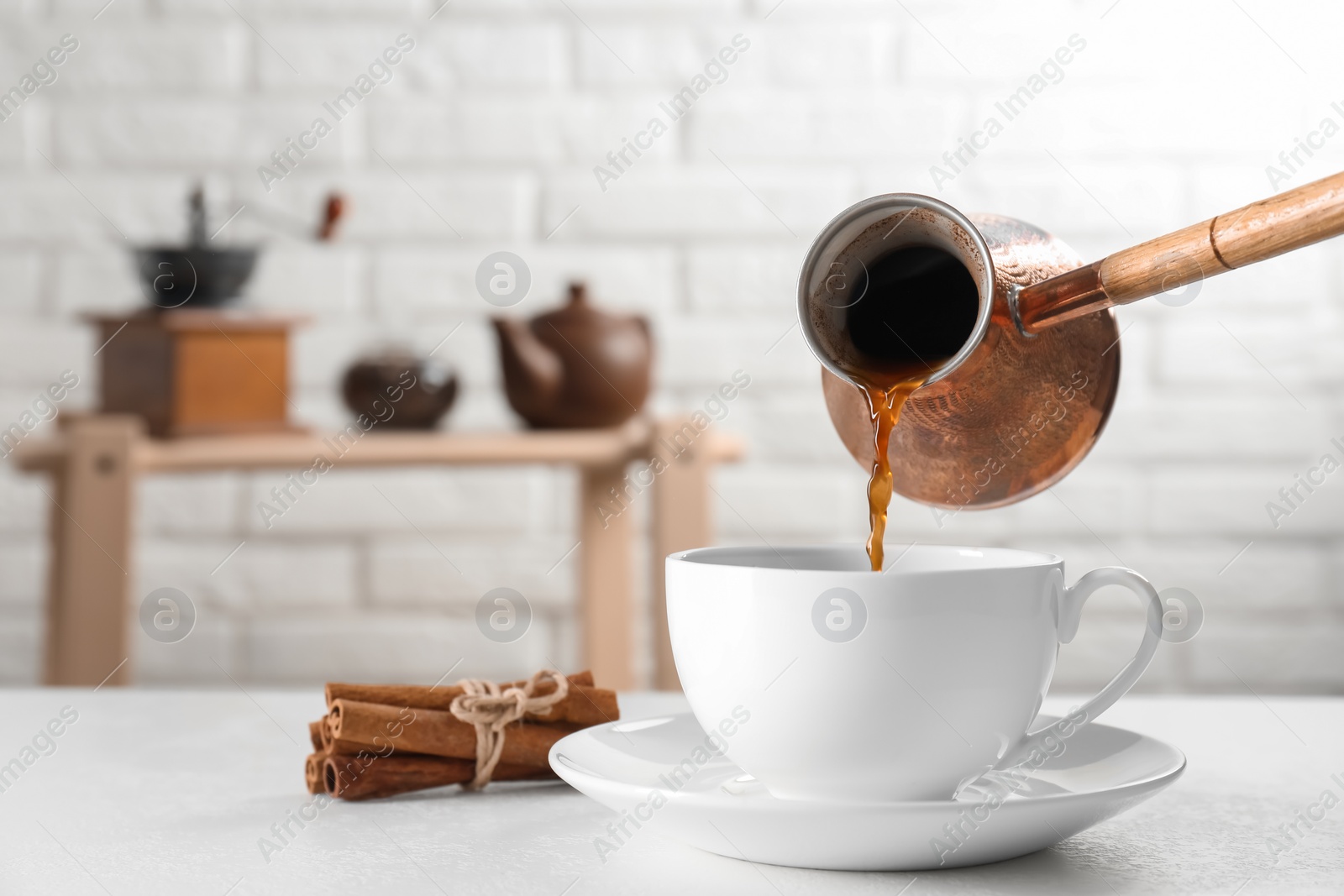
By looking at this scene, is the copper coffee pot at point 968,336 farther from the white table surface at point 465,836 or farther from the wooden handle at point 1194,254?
the white table surface at point 465,836

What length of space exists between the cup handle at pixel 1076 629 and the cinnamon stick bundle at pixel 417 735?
21cm

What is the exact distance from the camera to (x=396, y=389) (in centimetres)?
149

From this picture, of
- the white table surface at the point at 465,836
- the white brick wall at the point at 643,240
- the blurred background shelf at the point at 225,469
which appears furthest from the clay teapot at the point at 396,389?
the white table surface at the point at 465,836

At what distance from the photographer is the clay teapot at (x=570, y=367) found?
150 centimetres

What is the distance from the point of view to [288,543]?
5.99ft

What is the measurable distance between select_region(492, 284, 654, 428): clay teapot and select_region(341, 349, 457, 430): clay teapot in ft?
0.29

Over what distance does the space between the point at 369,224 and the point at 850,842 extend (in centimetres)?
153

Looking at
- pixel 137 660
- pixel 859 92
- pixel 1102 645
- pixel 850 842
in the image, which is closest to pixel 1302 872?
pixel 850 842

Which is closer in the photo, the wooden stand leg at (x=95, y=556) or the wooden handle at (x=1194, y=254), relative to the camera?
the wooden handle at (x=1194, y=254)

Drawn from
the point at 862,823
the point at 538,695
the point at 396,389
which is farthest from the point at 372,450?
the point at 862,823

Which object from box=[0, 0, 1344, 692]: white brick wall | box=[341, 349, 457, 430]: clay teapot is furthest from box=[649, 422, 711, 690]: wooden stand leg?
box=[0, 0, 1344, 692]: white brick wall

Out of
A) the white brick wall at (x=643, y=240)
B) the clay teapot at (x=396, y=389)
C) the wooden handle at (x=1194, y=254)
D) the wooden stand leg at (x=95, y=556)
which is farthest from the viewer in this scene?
the white brick wall at (x=643, y=240)

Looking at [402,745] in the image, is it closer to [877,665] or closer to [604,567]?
[877,665]

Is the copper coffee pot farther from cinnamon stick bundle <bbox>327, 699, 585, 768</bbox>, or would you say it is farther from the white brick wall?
the white brick wall
